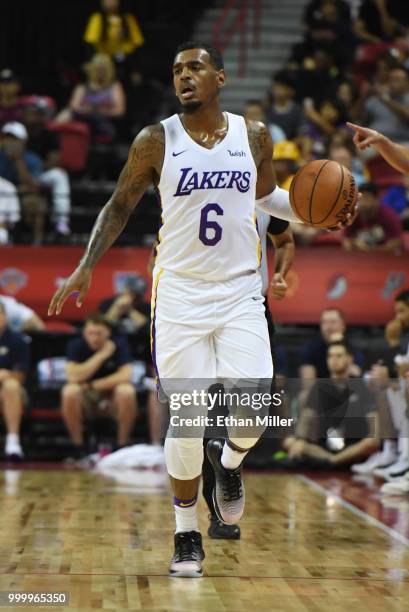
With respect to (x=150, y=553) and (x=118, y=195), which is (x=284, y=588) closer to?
(x=150, y=553)

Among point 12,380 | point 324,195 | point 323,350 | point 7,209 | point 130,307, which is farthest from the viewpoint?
point 7,209

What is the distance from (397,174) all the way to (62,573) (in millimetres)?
8838

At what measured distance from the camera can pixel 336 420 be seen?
10328 mm

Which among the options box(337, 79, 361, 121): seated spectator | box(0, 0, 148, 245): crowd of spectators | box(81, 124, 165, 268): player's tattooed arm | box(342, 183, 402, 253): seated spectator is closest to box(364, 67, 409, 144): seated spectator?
box(337, 79, 361, 121): seated spectator

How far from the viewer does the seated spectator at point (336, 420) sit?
1023cm

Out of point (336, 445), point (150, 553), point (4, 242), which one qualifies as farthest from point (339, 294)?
point (150, 553)

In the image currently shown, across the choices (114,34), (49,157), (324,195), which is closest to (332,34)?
(114,34)

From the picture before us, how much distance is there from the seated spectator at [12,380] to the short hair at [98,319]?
652mm

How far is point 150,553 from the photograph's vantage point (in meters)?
5.76

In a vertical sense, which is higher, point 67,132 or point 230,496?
point 67,132

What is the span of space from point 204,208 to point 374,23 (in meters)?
13.0

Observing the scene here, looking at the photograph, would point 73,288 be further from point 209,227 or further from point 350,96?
point 350,96

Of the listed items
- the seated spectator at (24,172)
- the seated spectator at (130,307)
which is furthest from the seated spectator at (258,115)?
the seated spectator at (130,307)

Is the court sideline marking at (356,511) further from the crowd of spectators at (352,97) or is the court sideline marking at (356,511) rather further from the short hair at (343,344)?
the crowd of spectators at (352,97)
